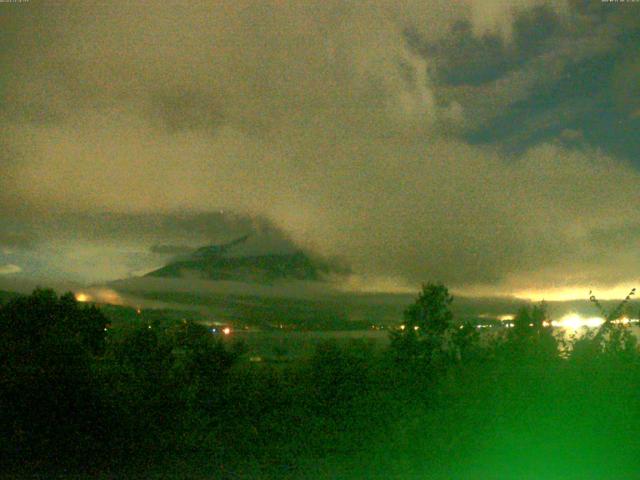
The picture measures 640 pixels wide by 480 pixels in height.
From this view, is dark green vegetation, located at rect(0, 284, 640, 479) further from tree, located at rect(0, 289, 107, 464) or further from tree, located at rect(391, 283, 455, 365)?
tree, located at rect(391, 283, 455, 365)

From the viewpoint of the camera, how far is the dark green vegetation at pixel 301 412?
31.4ft

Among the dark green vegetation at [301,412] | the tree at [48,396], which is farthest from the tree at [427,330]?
the tree at [48,396]

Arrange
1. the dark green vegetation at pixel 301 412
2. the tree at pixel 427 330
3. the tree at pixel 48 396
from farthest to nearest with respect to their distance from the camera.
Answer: the tree at pixel 427 330 < the tree at pixel 48 396 < the dark green vegetation at pixel 301 412

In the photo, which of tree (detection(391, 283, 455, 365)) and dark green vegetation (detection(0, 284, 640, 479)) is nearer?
dark green vegetation (detection(0, 284, 640, 479))

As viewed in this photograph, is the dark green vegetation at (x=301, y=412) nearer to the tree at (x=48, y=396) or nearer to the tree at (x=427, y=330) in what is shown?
the tree at (x=48, y=396)

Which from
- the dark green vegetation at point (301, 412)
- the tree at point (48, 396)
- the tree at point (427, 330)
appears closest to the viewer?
the dark green vegetation at point (301, 412)

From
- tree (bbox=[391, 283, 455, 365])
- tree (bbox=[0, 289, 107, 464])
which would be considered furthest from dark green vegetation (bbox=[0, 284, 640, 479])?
tree (bbox=[391, 283, 455, 365])

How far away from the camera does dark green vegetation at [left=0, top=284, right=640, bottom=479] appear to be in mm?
9562

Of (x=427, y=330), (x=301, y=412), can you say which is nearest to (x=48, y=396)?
(x=301, y=412)

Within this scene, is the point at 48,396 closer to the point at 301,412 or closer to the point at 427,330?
the point at 301,412

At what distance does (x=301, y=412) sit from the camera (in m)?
11.2

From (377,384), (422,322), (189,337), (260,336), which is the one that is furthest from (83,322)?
(377,384)

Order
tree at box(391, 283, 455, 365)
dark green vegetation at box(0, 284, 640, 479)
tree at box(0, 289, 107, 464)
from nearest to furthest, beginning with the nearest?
dark green vegetation at box(0, 284, 640, 479) → tree at box(0, 289, 107, 464) → tree at box(391, 283, 455, 365)

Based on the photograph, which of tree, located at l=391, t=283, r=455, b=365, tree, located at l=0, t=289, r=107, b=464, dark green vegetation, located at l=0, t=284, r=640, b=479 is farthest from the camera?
tree, located at l=391, t=283, r=455, b=365
